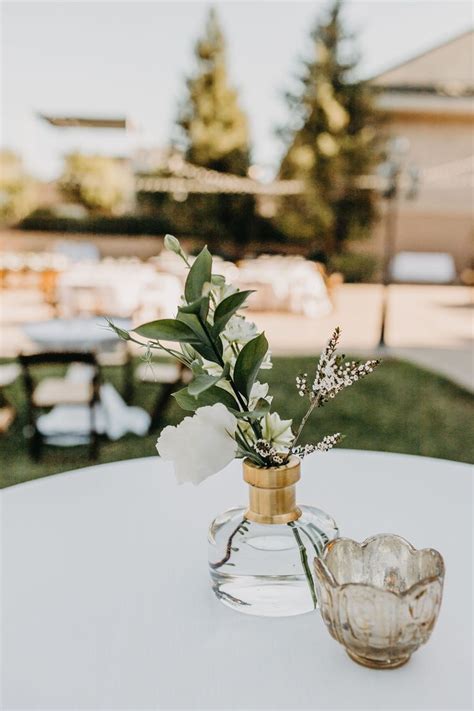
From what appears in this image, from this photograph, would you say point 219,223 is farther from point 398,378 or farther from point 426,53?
point 398,378

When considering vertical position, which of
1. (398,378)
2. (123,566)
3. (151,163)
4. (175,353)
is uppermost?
(151,163)

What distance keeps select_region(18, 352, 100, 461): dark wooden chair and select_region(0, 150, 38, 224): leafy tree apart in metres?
14.0

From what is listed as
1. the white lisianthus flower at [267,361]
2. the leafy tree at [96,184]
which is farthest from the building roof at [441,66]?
the white lisianthus flower at [267,361]

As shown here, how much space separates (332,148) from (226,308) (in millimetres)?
15304

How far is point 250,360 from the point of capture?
0.74 meters

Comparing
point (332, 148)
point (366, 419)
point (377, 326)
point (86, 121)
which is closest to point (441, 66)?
point (332, 148)

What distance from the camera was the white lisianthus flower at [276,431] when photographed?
77 centimetres

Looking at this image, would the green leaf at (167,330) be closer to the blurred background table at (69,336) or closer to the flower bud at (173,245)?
the flower bud at (173,245)

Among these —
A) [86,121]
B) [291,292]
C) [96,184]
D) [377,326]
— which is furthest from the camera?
[96,184]

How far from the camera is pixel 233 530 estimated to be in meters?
0.82

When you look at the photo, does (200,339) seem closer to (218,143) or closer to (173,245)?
(173,245)

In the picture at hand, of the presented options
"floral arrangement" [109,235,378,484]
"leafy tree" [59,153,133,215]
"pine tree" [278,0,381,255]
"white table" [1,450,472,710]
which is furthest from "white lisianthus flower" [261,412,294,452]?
"leafy tree" [59,153,133,215]

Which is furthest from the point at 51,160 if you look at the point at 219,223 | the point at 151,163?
the point at 219,223

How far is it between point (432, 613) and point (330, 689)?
134 mm
